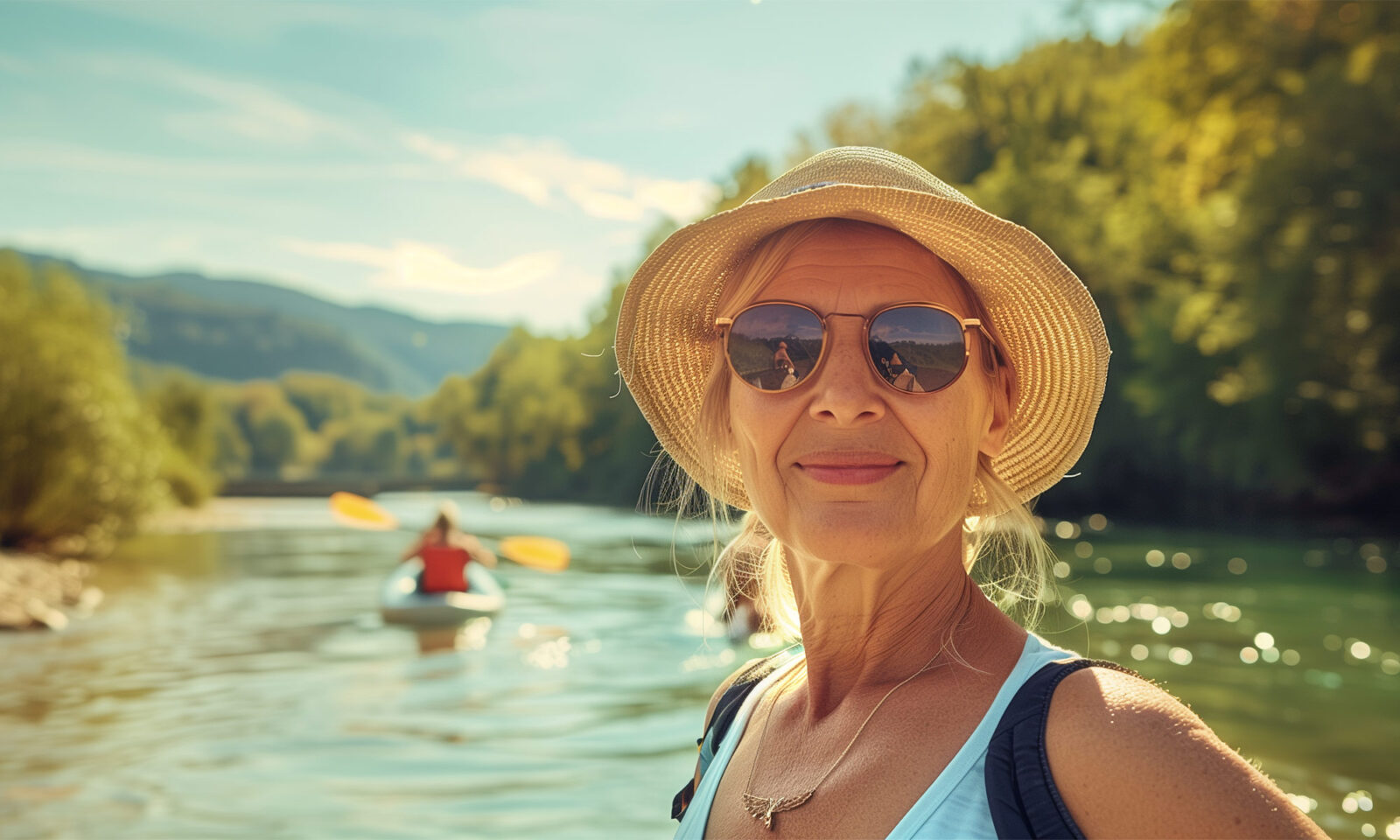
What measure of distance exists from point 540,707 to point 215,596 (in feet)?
31.5

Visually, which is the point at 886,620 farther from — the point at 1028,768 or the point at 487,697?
the point at 487,697

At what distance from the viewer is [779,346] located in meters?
1.49

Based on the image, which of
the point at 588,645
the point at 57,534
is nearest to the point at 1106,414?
the point at 588,645

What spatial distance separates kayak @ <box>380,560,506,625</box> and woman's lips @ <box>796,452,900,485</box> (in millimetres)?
13190

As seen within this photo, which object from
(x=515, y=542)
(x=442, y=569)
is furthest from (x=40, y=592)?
(x=515, y=542)

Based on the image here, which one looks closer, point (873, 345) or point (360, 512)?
point (873, 345)

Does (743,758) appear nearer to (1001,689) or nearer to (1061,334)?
(1001,689)

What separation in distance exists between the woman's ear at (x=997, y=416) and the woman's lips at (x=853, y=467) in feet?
0.70

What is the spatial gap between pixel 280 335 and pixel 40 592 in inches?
6461

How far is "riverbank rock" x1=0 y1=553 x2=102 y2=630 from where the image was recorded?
47.5ft

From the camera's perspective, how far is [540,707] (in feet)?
34.2

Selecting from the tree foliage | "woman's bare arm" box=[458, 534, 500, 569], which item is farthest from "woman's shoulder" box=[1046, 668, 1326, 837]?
the tree foliage

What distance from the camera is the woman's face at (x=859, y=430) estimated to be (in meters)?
1.43

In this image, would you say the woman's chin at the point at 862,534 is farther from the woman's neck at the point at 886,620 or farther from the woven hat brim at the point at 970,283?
the woven hat brim at the point at 970,283
